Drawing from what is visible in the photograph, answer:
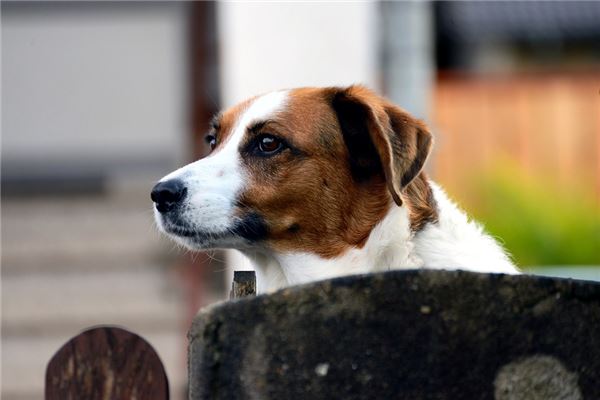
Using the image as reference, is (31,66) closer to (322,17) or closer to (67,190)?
(67,190)

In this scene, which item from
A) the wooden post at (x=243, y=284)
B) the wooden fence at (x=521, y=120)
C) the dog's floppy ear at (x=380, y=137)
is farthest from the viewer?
the wooden fence at (x=521, y=120)

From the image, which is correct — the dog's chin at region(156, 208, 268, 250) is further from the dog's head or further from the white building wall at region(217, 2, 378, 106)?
the white building wall at region(217, 2, 378, 106)

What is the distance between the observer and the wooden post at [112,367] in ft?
7.47

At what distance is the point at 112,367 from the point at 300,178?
1.34 meters

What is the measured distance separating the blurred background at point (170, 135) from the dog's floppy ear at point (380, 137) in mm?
3898

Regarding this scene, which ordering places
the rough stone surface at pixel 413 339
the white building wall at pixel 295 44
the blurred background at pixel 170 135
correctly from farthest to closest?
the blurred background at pixel 170 135 → the white building wall at pixel 295 44 → the rough stone surface at pixel 413 339

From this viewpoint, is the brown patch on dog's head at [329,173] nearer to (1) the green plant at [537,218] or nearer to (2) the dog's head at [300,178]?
(2) the dog's head at [300,178]

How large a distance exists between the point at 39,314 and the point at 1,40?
2.14m

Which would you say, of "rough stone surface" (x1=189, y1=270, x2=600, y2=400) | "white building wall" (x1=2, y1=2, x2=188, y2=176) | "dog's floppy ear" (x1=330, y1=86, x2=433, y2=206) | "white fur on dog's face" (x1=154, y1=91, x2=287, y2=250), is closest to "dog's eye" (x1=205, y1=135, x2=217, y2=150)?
"white fur on dog's face" (x1=154, y1=91, x2=287, y2=250)

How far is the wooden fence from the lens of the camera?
992 centimetres

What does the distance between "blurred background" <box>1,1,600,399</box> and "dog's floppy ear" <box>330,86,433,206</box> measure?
390 cm

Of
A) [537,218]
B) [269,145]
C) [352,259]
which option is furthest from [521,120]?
[352,259]

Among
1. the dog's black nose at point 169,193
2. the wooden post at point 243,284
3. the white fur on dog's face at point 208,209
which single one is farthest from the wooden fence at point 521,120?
the wooden post at point 243,284

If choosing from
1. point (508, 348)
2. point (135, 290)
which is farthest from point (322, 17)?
point (508, 348)
